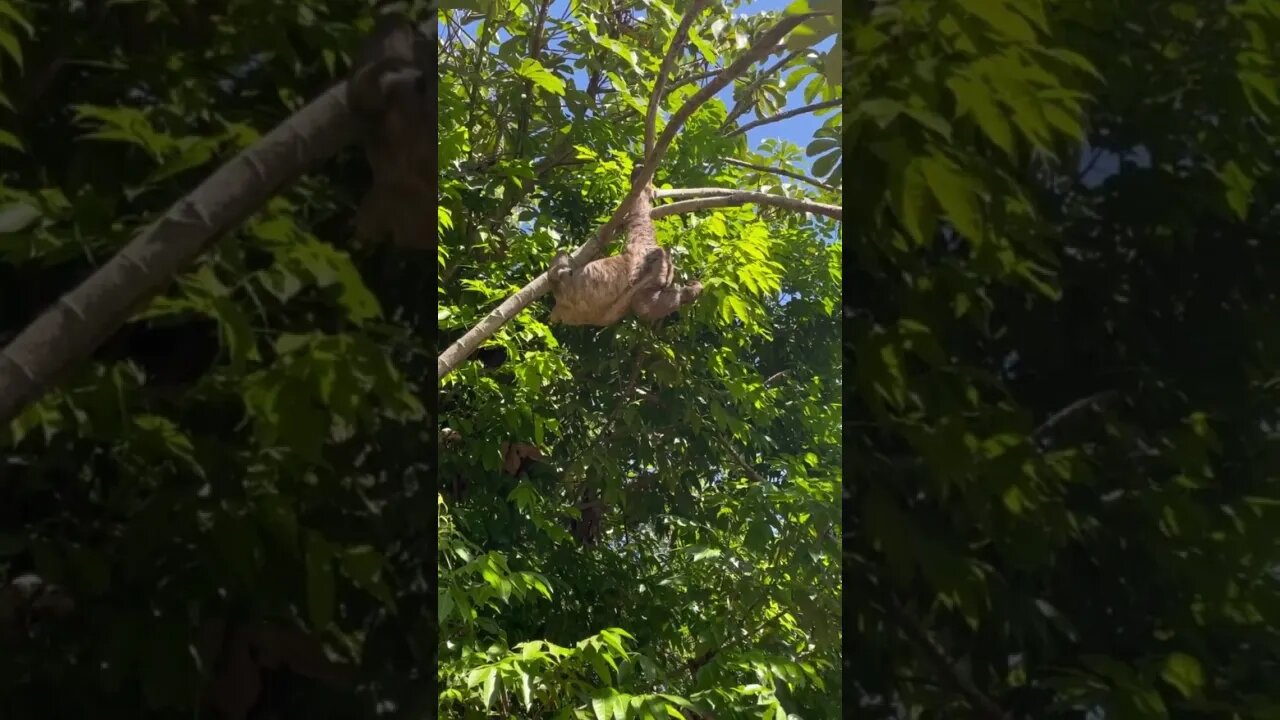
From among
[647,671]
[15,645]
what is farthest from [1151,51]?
[647,671]

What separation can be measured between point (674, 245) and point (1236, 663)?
1.45m

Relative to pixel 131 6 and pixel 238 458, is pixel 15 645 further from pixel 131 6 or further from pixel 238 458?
pixel 131 6

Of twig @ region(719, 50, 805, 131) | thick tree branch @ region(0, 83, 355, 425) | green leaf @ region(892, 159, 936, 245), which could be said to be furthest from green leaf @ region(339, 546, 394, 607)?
twig @ region(719, 50, 805, 131)

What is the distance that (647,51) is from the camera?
6.12ft

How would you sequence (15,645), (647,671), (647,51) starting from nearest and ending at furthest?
1. (15,645)
2. (647,671)
3. (647,51)

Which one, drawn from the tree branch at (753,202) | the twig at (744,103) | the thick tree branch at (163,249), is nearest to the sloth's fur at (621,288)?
the tree branch at (753,202)

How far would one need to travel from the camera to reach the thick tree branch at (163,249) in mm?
446

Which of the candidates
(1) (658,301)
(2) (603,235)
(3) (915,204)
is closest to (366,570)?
(3) (915,204)

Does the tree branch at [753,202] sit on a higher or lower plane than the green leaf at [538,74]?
lower

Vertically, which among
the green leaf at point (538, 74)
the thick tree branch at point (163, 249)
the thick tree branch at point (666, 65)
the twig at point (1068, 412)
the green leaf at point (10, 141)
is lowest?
the twig at point (1068, 412)

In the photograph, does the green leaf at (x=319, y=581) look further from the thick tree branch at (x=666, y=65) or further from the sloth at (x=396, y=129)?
the thick tree branch at (x=666, y=65)

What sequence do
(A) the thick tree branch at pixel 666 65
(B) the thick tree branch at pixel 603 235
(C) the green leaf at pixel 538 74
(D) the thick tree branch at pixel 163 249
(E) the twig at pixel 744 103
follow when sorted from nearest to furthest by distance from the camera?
(D) the thick tree branch at pixel 163 249 < (B) the thick tree branch at pixel 603 235 < (A) the thick tree branch at pixel 666 65 < (C) the green leaf at pixel 538 74 < (E) the twig at pixel 744 103

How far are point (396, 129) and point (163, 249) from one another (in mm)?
136

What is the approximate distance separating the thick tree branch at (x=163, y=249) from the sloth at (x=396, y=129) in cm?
1
